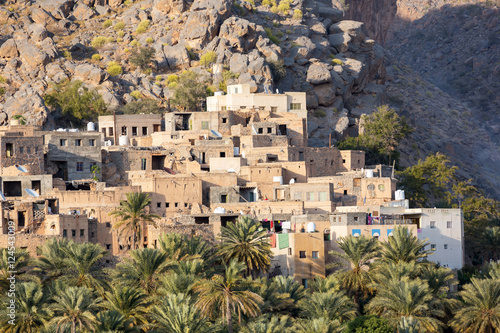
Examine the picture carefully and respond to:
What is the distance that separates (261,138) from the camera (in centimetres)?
7825

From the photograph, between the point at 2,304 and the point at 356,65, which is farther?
the point at 356,65

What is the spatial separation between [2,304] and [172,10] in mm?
64701

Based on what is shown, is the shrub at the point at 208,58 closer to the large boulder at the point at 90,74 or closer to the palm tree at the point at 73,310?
the large boulder at the point at 90,74

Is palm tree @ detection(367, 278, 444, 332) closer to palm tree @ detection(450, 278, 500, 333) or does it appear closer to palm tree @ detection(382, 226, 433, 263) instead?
palm tree @ detection(450, 278, 500, 333)

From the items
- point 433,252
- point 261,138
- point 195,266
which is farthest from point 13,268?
point 261,138

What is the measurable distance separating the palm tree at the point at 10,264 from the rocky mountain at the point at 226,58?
1307 inches

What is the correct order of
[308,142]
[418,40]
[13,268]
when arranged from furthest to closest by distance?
[418,40]
[308,142]
[13,268]

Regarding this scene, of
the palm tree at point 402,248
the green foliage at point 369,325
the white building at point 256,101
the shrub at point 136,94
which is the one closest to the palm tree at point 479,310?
the palm tree at point 402,248

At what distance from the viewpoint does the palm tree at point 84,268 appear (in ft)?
170

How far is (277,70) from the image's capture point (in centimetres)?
9788

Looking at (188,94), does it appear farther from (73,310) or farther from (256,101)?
(73,310)

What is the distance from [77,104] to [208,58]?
16.3 m

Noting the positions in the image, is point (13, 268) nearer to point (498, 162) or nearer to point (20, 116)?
point (20, 116)

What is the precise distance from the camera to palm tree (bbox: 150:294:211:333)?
46.8 m
